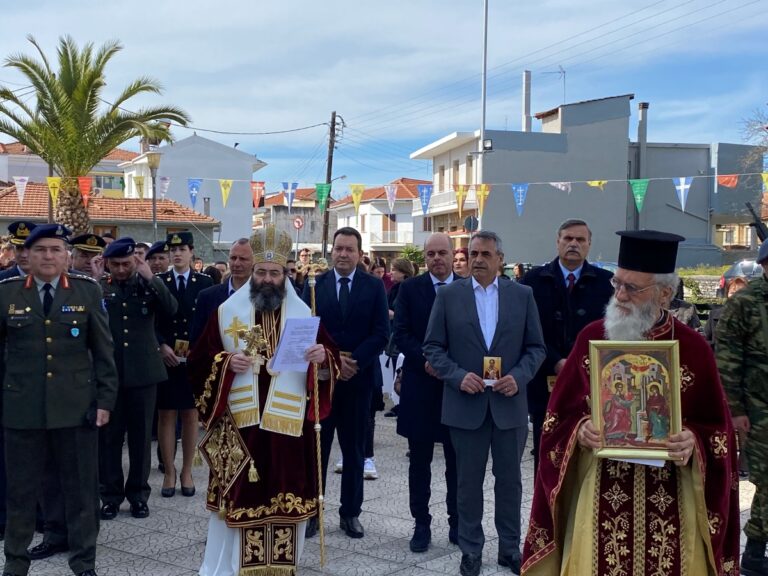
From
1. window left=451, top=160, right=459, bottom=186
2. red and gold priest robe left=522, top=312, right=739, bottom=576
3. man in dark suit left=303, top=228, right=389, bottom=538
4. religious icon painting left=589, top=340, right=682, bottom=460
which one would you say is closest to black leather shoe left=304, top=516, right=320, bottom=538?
man in dark suit left=303, top=228, right=389, bottom=538

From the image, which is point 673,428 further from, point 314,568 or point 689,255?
point 689,255

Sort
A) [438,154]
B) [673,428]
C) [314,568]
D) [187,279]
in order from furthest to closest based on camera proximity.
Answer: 1. [438,154]
2. [187,279]
3. [314,568]
4. [673,428]

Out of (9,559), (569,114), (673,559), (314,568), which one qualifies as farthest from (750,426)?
(569,114)

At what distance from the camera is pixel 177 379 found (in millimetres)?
7027

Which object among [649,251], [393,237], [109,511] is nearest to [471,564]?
[649,251]

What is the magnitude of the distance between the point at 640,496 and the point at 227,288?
3829 mm

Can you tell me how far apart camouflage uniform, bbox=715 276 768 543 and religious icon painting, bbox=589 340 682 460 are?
2207 millimetres

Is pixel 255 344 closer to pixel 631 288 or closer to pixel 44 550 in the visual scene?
pixel 44 550

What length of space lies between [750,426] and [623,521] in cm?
220

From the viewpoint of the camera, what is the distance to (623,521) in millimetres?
3354

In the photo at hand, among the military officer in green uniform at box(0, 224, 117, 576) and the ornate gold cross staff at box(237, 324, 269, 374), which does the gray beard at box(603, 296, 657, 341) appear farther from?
the military officer in green uniform at box(0, 224, 117, 576)

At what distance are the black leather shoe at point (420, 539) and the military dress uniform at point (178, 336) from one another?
254 centimetres

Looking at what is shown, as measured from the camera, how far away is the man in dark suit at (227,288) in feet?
20.0

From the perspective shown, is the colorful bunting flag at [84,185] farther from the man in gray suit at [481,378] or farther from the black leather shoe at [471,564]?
the black leather shoe at [471,564]
